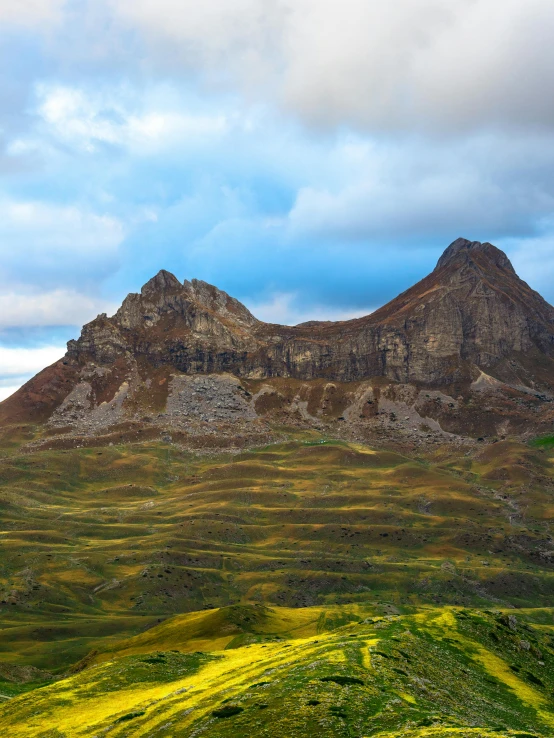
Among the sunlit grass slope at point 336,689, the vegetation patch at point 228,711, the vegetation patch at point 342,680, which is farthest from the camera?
the vegetation patch at point 342,680

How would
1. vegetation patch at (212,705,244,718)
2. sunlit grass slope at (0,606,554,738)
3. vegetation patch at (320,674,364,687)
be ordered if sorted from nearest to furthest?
sunlit grass slope at (0,606,554,738) < vegetation patch at (212,705,244,718) < vegetation patch at (320,674,364,687)

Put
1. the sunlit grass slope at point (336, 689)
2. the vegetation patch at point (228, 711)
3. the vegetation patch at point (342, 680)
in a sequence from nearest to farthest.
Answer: the sunlit grass slope at point (336, 689) < the vegetation patch at point (228, 711) < the vegetation patch at point (342, 680)

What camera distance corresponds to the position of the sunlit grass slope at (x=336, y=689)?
52656 millimetres

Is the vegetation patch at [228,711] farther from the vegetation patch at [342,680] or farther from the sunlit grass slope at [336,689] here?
the vegetation patch at [342,680]

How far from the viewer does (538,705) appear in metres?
74.0

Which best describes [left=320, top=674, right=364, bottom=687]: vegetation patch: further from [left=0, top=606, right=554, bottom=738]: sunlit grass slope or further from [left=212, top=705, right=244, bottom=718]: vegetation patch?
[left=212, top=705, right=244, bottom=718]: vegetation patch

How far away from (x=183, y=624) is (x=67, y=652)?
42.1 m

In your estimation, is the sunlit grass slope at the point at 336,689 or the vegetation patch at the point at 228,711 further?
the vegetation patch at the point at 228,711

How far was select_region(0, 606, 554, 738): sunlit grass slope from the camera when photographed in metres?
52.7

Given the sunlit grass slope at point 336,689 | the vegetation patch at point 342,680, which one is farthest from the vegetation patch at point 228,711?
the vegetation patch at point 342,680

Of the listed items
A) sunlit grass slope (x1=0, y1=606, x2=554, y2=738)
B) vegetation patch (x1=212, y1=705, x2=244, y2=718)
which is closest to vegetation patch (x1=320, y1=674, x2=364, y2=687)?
sunlit grass slope (x1=0, y1=606, x2=554, y2=738)

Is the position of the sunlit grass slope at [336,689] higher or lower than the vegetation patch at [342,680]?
lower

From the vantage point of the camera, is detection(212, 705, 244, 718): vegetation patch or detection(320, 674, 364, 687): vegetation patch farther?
detection(320, 674, 364, 687): vegetation patch

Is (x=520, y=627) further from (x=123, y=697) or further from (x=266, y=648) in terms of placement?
(x=123, y=697)
